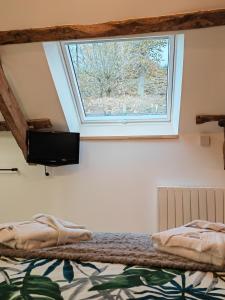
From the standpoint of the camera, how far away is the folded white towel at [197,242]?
1434 millimetres

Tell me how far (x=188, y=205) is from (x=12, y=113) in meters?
1.87

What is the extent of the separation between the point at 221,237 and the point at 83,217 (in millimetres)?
2050

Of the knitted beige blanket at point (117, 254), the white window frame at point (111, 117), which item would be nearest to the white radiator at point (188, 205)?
the white window frame at point (111, 117)

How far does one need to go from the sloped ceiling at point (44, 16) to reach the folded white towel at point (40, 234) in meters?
1.43

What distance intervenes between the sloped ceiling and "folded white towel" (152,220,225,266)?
144cm

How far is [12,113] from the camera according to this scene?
2.98 m

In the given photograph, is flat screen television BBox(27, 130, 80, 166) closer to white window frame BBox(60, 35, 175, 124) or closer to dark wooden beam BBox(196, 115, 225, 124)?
white window frame BBox(60, 35, 175, 124)

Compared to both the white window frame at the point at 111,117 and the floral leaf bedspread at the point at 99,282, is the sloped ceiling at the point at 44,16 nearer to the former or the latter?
the white window frame at the point at 111,117

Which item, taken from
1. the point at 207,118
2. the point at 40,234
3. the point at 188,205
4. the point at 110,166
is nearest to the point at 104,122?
the point at 110,166

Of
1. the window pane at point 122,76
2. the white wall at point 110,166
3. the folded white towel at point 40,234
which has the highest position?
the window pane at point 122,76

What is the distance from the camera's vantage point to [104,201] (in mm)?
3322

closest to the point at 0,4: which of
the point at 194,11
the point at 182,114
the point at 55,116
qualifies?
the point at 55,116

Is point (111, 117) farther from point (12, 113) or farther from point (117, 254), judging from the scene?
point (117, 254)

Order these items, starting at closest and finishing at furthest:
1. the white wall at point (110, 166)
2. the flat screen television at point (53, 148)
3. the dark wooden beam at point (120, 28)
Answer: the dark wooden beam at point (120, 28) → the white wall at point (110, 166) → the flat screen television at point (53, 148)
